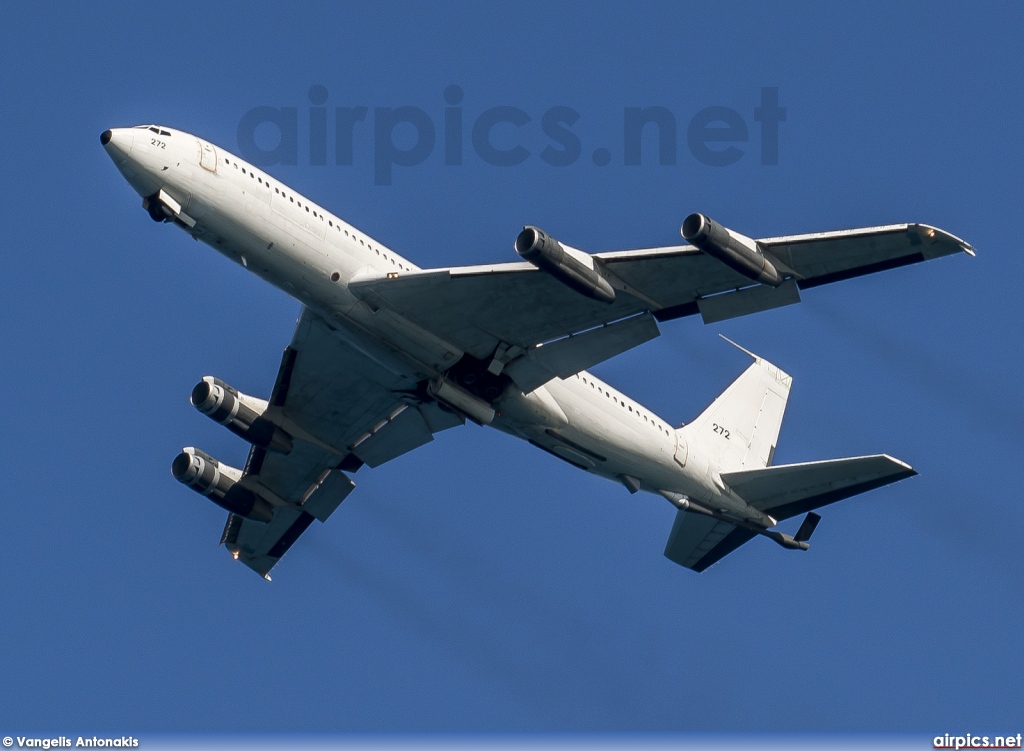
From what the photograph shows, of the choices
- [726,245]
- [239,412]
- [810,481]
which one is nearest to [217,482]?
[239,412]

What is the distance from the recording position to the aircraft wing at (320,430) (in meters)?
51.7

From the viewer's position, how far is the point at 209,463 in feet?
185

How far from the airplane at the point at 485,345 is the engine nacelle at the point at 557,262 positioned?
5cm

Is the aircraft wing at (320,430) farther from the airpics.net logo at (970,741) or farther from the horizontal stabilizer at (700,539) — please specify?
the airpics.net logo at (970,741)

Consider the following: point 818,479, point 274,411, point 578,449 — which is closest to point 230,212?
point 274,411

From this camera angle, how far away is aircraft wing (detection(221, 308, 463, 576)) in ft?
169

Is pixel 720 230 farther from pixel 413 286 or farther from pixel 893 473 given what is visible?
pixel 893 473

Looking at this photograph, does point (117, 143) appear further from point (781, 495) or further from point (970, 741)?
point (970, 741)

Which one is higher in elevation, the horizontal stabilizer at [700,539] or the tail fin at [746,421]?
the tail fin at [746,421]

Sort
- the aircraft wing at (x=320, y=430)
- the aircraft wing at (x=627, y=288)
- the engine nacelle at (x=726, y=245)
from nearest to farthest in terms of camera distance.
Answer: the engine nacelle at (x=726, y=245) → the aircraft wing at (x=627, y=288) → the aircraft wing at (x=320, y=430)

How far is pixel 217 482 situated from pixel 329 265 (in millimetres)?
13573

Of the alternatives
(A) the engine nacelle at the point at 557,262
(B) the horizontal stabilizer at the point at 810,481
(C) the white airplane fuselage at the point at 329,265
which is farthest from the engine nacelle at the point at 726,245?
(B) the horizontal stabilizer at the point at 810,481

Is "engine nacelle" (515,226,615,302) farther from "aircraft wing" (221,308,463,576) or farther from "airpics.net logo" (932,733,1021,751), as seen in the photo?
"airpics.net logo" (932,733,1021,751)

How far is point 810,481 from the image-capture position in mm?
53812
